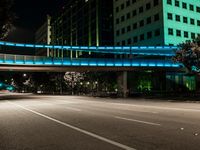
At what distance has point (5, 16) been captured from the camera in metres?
15.8

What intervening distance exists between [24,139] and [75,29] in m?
130

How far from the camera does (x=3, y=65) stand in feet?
172

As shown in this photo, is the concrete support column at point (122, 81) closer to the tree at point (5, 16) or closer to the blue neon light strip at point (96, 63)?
the blue neon light strip at point (96, 63)

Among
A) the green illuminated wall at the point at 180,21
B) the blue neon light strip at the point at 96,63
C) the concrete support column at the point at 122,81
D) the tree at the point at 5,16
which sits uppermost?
the green illuminated wall at the point at 180,21

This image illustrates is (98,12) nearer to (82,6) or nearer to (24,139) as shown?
(82,6)

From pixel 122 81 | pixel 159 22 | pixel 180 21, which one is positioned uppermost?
pixel 180 21

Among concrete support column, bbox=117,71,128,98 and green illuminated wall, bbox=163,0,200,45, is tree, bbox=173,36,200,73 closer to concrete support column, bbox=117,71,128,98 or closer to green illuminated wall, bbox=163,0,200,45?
concrete support column, bbox=117,71,128,98

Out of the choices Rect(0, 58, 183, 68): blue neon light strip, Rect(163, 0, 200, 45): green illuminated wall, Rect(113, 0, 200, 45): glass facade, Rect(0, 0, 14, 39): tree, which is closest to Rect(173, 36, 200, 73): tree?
Rect(0, 58, 183, 68): blue neon light strip

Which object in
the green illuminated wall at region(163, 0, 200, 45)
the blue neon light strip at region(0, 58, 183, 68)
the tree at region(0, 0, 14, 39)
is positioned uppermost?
the green illuminated wall at region(163, 0, 200, 45)

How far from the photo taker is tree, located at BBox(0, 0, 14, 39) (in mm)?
15562

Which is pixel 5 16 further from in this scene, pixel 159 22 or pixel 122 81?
pixel 159 22

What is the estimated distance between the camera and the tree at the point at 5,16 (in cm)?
1556

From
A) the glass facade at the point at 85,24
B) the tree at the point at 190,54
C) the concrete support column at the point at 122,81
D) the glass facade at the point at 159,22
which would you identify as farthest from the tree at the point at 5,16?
the glass facade at the point at 85,24

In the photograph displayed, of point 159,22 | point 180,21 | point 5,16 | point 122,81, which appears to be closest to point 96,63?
point 122,81
